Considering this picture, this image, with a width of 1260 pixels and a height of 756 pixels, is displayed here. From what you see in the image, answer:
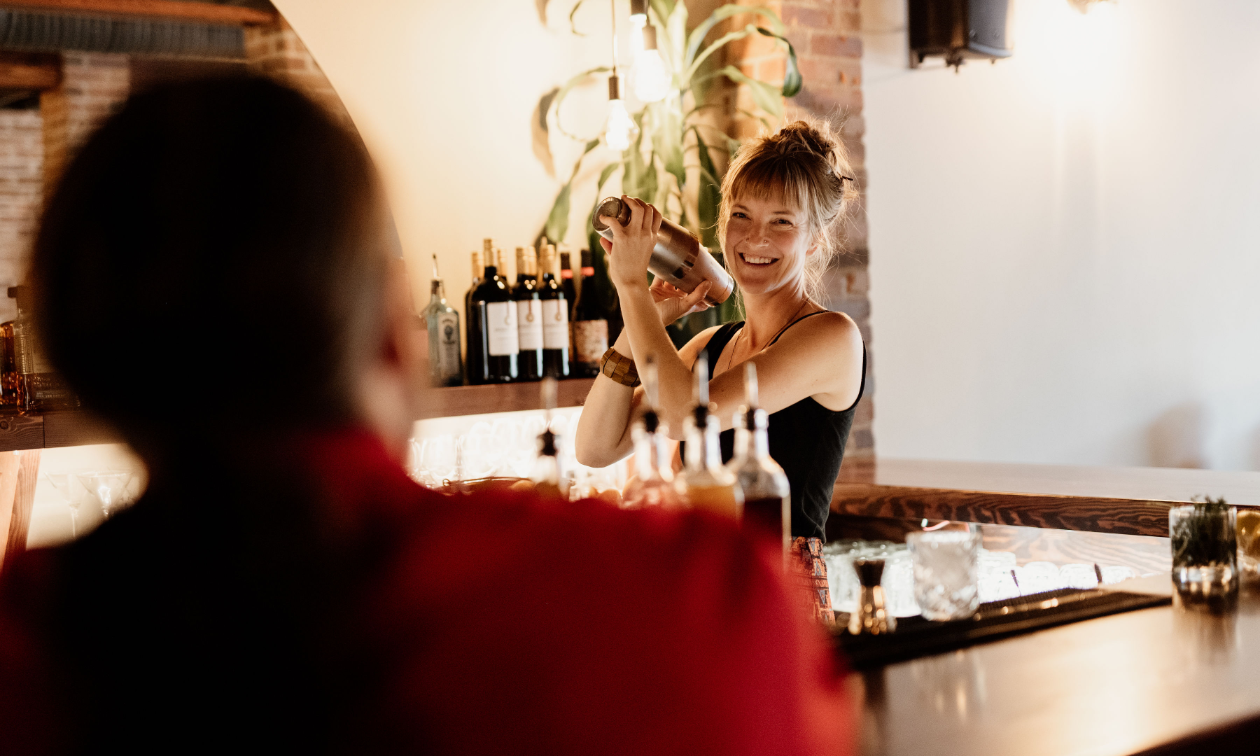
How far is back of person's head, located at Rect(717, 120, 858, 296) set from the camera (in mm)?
1832

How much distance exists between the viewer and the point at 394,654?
0.48m

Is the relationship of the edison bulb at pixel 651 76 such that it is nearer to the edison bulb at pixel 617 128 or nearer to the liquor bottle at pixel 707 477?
the edison bulb at pixel 617 128

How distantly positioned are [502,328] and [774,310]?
0.92m

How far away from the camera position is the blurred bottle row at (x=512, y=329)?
267 centimetres

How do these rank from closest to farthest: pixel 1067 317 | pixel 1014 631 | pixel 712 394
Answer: pixel 1014 631
pixel 712 394
pixel 1067 317

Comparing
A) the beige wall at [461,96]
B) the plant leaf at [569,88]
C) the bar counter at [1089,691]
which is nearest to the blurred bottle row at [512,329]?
the beige wall at [461,96]

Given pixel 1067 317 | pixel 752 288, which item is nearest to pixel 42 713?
pixel 752 288

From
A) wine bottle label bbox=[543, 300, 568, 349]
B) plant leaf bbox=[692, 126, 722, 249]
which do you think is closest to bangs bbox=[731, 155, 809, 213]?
wine bottle label bbox=[543, 300, 568, 349]

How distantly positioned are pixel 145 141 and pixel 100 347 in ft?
0.30

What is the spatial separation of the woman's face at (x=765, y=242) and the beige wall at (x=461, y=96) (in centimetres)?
105

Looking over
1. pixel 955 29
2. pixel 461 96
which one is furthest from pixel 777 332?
pixel 955 29

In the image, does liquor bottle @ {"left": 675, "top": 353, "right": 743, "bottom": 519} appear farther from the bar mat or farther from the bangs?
the bangs

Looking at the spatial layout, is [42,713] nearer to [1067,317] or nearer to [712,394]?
[712,394]

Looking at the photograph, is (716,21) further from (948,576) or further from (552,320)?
(948,576)
